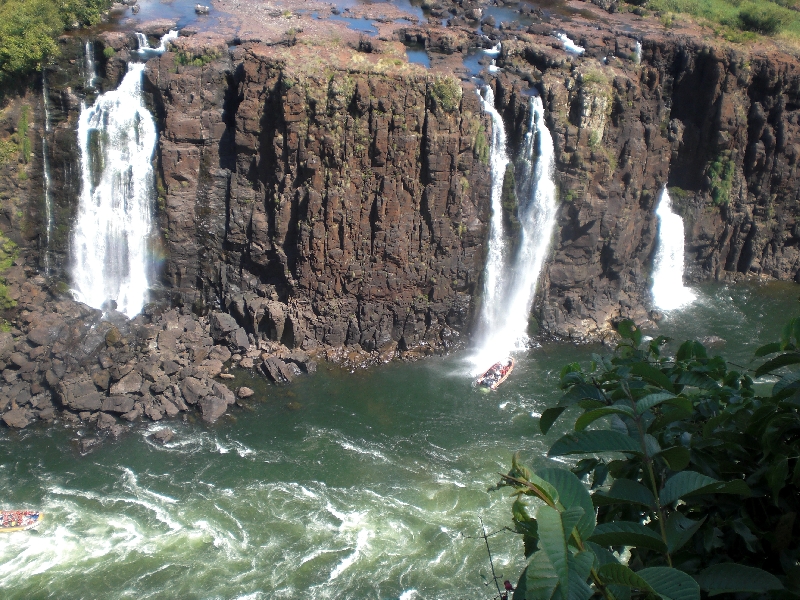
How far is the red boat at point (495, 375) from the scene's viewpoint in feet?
84.1

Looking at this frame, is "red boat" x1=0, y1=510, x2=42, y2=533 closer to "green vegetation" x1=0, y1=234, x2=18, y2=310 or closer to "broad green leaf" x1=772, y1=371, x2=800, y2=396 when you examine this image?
"green vegetation" x1=0, y1=234, x2=18, y2=310

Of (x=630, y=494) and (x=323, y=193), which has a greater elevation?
(x=630, y=494)

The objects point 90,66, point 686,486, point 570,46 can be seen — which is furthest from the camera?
point 570,46

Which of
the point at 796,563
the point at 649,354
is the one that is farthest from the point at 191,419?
the point at 796,563

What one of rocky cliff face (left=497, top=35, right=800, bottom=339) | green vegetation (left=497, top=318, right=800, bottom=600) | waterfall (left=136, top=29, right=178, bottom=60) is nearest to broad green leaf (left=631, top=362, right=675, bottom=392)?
green vegetation (left=497, top=318, right=800, bottom=600)

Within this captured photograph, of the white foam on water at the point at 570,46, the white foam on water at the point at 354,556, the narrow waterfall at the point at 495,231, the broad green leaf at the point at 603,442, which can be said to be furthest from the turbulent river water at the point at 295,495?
the broad green leaf at the point at 603,442

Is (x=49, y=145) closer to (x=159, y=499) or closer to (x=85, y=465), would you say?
(x=85, y=465)

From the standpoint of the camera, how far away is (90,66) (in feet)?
87.1

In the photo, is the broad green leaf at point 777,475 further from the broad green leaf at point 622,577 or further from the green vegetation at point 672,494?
the broad green leaf at point 622,577

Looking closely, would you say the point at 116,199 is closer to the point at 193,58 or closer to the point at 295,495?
the point at 193,58

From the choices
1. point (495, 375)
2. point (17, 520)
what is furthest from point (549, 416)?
point (495, 375)

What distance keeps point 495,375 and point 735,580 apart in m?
22.8

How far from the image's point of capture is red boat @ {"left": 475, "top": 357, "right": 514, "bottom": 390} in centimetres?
2562

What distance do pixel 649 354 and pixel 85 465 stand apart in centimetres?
1986
